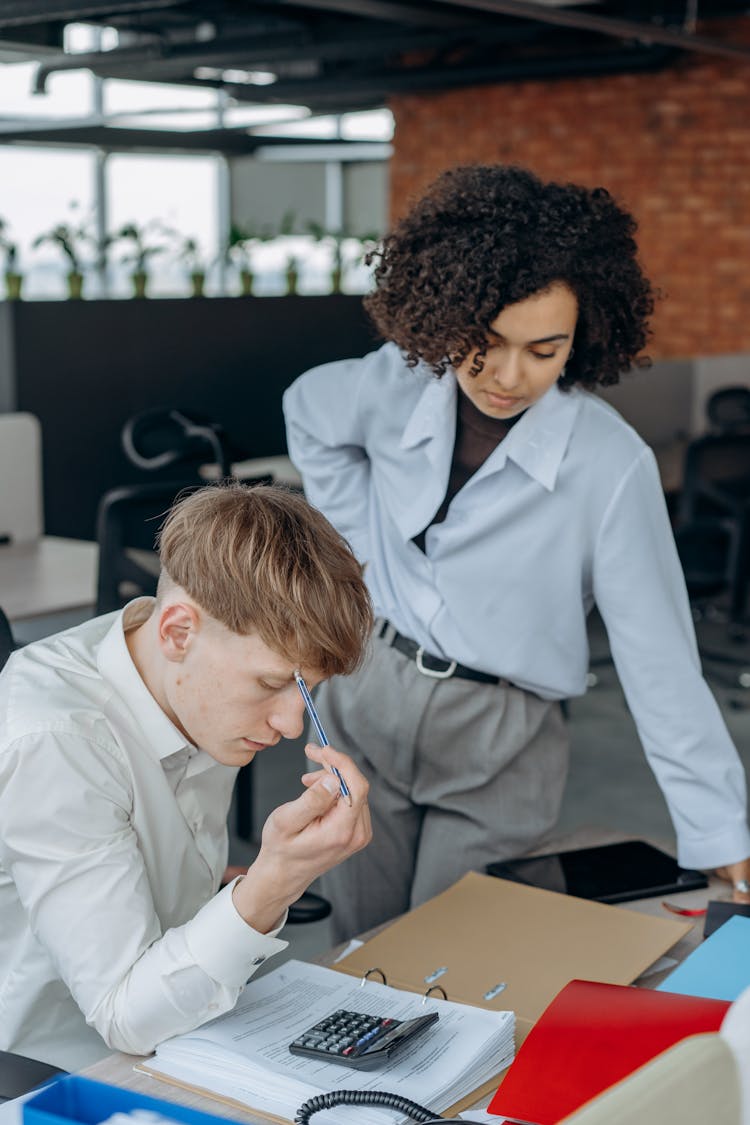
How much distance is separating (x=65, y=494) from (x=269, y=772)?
133 centimetres

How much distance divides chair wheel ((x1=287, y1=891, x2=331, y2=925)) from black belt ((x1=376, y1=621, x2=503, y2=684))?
34 centimetres

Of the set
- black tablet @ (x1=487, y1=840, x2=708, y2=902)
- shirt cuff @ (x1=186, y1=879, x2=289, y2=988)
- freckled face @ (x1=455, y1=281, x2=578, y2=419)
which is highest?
freckled face @ (x1=455, y1=281, x2=578, y2=419)

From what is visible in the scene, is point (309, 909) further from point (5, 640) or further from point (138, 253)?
point (138, 253)

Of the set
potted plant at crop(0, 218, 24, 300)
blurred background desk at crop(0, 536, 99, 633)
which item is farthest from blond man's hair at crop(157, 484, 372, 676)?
potted plant at crop(0, 218, 24, 300)

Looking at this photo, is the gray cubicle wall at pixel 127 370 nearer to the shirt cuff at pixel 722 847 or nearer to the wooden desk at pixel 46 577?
the wooden desk at pixel 46 577

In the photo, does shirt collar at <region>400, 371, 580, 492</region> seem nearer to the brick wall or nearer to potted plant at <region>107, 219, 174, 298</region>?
potted plant at <region>107, 219, 174, 298</region>

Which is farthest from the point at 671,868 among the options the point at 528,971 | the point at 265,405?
the point at 265,405

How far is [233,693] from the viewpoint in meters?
1.30

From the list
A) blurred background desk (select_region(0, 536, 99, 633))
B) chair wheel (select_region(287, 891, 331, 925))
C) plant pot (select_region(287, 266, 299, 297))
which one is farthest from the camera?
plant pot (select_region(287, 266, 299, 297))

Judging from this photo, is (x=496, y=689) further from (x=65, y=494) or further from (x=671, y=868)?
(x=65, y=494)

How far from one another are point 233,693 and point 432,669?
64 centimetres

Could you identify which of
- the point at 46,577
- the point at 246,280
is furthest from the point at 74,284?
the point at 46,577

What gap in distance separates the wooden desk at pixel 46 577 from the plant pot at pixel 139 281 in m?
1.89

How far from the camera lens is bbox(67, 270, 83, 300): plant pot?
5.38 m
